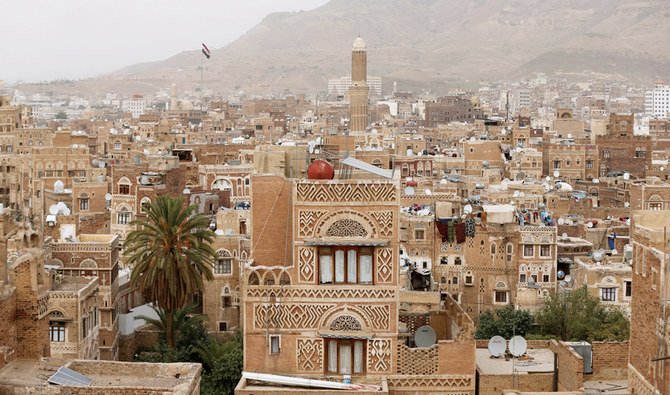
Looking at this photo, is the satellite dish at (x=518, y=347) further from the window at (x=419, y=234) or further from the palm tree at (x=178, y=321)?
the window at (x=419, y=234)

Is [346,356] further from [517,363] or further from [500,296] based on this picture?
[500,296]

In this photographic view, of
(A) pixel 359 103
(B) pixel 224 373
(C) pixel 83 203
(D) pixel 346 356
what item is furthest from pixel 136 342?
(A) pixel 359 103

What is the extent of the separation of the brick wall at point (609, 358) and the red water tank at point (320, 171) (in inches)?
230

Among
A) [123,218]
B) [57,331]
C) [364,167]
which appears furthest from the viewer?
[123,218]

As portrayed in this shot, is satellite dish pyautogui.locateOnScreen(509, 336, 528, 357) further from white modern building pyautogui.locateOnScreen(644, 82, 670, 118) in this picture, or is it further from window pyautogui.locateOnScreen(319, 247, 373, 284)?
white modern building pyautogui.locateOnScreen(644, 82, 670, 118)

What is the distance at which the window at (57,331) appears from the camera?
989 inches

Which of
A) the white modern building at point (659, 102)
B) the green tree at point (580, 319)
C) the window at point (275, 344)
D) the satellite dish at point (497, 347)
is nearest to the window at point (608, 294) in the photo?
the green tree at point (580, 319)

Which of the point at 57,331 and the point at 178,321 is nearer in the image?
the point at 57,331

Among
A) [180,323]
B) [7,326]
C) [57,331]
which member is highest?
[7,326]

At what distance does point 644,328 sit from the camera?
52.7 ft

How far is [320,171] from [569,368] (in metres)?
5.47

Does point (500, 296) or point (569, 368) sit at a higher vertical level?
point (569, 368)

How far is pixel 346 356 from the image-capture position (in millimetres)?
18922

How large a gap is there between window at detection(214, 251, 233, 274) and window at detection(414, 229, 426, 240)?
6712 mm
